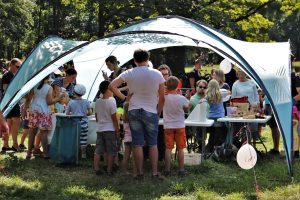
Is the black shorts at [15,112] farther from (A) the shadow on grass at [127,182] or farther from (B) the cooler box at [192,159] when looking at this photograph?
(B) the cooler box at [192,159]

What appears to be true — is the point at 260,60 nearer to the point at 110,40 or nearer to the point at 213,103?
the point at 213,103

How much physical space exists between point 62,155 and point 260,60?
3.43 metres

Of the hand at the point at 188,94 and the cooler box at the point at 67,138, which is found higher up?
the hand at the point at 188,94

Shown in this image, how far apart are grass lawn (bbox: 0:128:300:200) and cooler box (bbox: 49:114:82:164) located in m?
0.17

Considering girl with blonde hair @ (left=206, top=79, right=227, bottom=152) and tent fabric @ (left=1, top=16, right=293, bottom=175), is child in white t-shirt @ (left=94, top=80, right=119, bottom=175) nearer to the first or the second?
tent fabric @ (left=1, top=16, right=293, bottom=175)

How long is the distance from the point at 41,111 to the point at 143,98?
237cm

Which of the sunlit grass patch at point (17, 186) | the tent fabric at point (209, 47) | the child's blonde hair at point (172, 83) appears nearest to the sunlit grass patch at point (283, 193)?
the tent fabric at point (209, 47)

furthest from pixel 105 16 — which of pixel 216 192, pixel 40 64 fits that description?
pixel 216 192

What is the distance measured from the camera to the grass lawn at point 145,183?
6.57 meters

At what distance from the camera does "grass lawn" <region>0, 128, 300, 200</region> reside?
21.6 ft

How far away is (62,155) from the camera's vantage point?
8383mm

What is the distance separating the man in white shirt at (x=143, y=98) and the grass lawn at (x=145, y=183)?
602 millimetres

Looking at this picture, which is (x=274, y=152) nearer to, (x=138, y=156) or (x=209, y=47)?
(x=209, y=47)

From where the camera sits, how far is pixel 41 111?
871 centimetres
